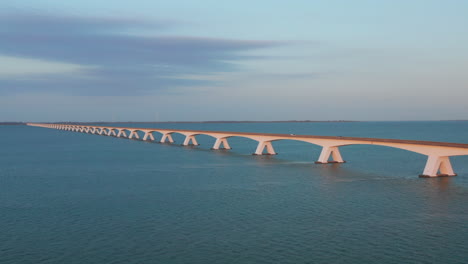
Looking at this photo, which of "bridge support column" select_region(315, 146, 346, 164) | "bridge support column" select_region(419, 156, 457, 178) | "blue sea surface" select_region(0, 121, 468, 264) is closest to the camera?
"blue sea surface" select_region(0, 121, 468, 264)

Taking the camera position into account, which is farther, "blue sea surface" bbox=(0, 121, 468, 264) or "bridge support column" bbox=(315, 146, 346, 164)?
"bridge support column" bbox=(315, 146, 346, 164)

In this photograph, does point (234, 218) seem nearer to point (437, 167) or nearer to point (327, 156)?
point (437, 167)

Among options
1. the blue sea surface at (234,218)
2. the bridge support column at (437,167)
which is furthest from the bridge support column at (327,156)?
the bridge support column at (437,167)

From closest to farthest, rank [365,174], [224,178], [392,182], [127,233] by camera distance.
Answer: [127,233]
[392,182]
[224,178]
[365,174]

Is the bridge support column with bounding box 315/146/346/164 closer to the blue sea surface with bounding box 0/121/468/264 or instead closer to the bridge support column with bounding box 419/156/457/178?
the blue sea surface with bounding box 0/121/468/264

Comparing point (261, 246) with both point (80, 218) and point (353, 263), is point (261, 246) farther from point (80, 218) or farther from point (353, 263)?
point (80, 218)

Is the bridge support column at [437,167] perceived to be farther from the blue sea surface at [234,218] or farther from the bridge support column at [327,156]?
the bridge support column at [327,156]

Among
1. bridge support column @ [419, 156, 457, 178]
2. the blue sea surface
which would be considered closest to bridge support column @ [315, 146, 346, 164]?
the blue sea surface

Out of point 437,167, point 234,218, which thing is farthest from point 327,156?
point 234,218

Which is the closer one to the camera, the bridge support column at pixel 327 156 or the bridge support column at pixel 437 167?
the bridge support column at pixel 437 167

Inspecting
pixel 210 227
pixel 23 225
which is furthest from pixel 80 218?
pixel 210 227

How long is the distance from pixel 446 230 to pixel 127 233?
67.7 ft

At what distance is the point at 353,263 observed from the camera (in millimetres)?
23156

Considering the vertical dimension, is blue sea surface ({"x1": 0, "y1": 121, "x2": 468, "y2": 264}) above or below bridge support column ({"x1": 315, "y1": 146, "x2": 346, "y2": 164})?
below
